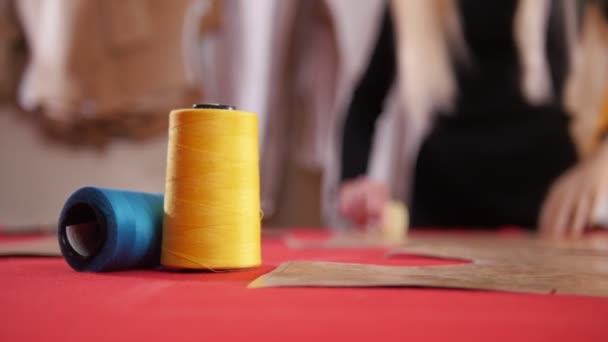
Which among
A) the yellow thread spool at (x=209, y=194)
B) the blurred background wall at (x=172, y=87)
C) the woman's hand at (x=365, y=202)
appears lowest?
the woman's hand at (x=365, y=202)

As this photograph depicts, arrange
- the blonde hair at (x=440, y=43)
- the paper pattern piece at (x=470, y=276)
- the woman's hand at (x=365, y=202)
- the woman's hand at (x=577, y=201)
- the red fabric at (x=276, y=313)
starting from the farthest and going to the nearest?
1. the blonde hair at (x=440, y=43)
2. the woman's hand at (x=365, y=202)
3. the woman's hand at (x=577, y=201)
4. the paper pattern piece at (x=470, y=276)
5. the red fabric at (x=276, y=313)

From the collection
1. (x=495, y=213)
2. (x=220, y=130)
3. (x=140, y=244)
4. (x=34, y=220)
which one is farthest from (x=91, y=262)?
(x=34, y=220)

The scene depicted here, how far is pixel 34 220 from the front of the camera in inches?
97.9

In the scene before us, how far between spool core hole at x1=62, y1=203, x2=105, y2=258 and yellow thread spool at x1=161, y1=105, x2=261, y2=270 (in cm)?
7

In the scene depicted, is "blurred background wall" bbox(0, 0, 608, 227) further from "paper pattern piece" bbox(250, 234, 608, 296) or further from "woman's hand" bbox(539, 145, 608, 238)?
"paper pattern piece" bbox(250, 234, 608, 296)

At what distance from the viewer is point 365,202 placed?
166 cm

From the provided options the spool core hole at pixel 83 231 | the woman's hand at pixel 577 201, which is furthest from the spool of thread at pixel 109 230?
the woman's hand at pixel 577 201

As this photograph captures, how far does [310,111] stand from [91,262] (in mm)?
1873

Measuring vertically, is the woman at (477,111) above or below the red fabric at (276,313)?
above

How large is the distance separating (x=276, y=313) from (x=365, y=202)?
4.24 ft

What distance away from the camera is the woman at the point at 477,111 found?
6.21 ft

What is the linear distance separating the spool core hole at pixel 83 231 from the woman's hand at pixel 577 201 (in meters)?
1.05

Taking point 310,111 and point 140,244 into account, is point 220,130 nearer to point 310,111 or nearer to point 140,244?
point 140,244

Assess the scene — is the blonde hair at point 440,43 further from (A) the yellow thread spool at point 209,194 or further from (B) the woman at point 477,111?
(A) the yellow thread spool at point 209,194
